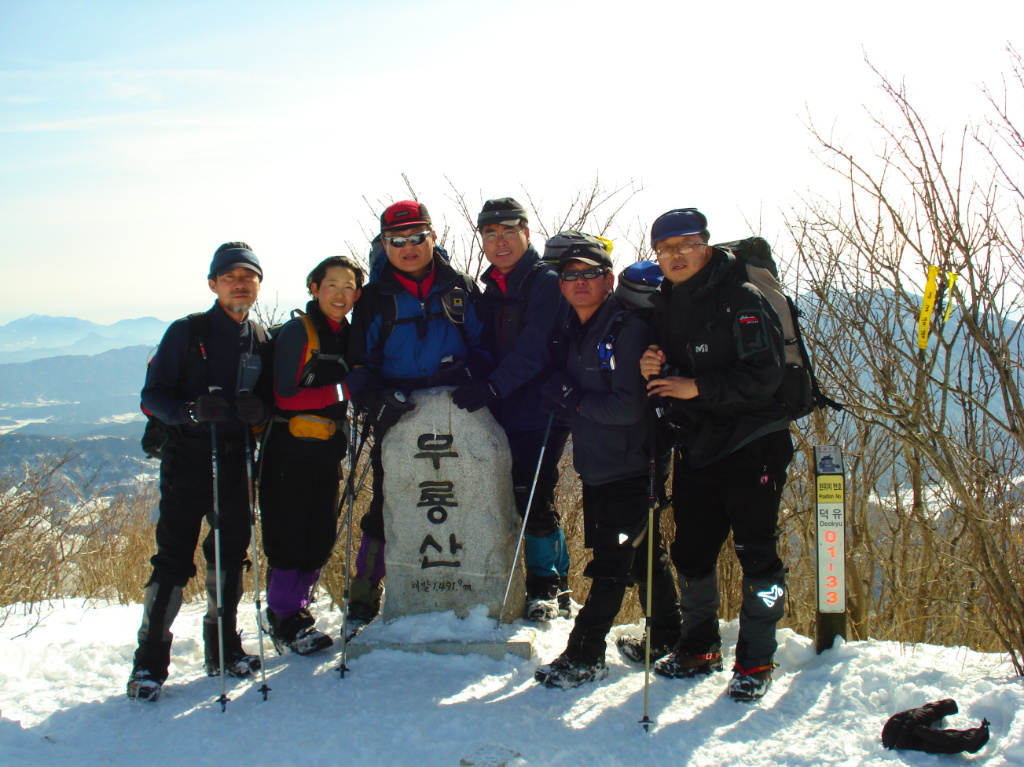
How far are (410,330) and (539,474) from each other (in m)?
1.21

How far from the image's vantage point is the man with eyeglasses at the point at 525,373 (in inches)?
158

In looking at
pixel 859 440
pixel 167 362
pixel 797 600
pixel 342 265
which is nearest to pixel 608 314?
pixel 342 265

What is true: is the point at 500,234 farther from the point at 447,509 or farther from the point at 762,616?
the point at 762,616

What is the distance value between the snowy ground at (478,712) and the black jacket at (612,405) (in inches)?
45.4

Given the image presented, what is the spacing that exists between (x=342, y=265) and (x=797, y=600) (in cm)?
575

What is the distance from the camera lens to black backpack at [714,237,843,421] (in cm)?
336

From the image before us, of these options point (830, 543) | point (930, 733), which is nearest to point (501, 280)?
point (830, 543)

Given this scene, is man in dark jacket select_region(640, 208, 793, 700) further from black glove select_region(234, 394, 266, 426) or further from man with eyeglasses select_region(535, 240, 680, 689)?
black glove select_region(234, 394, 266, 426)

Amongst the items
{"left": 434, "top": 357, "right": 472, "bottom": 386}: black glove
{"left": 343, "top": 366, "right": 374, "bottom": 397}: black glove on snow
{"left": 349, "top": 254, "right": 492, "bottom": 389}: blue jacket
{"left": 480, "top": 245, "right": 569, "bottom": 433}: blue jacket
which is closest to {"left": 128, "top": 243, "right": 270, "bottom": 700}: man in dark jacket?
{"left": 343, "top": 366, "right": 374, "bottom": 397}: black glove on snow

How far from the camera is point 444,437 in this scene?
412cm

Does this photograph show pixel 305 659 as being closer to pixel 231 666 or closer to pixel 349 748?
pixel 231 666

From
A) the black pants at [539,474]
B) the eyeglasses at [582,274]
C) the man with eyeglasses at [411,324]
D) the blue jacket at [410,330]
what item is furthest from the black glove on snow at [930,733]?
the blue jacket at [410,330]

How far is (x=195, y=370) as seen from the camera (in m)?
3.68

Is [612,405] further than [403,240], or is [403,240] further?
[403,240]
